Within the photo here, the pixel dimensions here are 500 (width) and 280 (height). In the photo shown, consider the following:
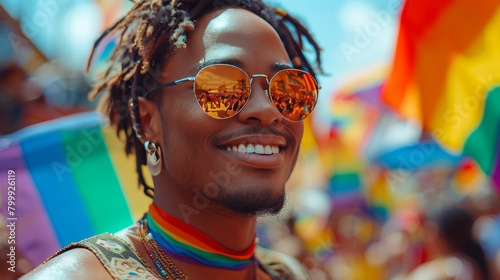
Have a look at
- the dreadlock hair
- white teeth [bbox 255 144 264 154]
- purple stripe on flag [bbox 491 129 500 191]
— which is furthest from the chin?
purple stripe on flag [bbox 491 129 500 191]

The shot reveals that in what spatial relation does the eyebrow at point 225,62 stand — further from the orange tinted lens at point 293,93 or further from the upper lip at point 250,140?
the upper lip at point 250,140

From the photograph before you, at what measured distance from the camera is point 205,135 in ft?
7.20

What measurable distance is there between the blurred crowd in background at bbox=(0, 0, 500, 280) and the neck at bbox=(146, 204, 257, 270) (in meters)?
2.49

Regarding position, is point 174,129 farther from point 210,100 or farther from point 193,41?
point 193,41

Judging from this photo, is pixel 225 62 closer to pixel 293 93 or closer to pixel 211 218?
pixel 293 93

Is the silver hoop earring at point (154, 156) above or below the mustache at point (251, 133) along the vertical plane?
below

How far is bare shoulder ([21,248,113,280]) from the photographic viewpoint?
1.93 metres

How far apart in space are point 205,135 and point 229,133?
0.08 m

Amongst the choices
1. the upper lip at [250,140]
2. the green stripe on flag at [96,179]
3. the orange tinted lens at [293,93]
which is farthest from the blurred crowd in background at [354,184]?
the upper lip at [250,140]

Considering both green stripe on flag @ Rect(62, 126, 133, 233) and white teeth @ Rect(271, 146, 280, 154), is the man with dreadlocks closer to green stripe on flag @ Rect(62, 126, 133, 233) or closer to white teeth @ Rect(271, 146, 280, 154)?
white teeth @ Rect(271, 146, 280, 154)

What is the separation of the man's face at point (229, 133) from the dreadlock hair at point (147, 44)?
81mm

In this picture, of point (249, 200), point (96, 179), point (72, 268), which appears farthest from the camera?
point (96, 179)

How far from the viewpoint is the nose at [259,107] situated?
7.21 ft

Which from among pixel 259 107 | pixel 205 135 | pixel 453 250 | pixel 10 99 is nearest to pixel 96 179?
pixel 205 135
